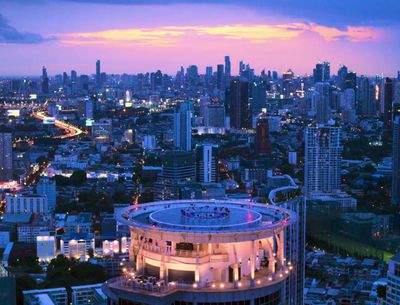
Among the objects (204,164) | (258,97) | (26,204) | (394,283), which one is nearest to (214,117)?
(258,97)

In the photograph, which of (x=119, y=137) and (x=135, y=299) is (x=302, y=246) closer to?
(x=135, y=299)

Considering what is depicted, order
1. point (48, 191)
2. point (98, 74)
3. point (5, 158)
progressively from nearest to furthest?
point (48, 191)
point (5, 158)
point (98, 74)

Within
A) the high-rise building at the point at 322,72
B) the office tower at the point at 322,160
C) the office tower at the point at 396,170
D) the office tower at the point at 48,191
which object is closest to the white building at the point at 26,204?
the office tower at the point at 48,191

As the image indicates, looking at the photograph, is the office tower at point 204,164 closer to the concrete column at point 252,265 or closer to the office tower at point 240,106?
the office tower at point 240,106

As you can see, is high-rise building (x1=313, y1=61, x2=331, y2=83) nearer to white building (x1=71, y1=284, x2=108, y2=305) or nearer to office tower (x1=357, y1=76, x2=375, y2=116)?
office tower (x1=357, y1=76, x2=375, y2=116)

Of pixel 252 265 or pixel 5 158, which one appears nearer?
pixel 252 265

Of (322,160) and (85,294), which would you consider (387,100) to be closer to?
(322,160)
